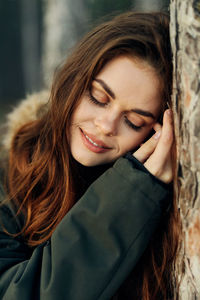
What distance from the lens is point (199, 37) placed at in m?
1.21

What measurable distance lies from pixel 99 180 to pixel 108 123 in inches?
15.0

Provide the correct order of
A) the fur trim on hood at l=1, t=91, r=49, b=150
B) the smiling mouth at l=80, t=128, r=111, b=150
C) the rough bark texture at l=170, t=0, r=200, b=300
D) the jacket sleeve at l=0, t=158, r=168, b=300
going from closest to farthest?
the rough bark texture at l=170, t=0, r=200, b=300
the jacket sleeve at l=0, t=158, r=168, b=300
the smiling mouth at l=80, t=128, r=111, b=150
the fur trim on hood at l=1, t=91, r=49, b=150

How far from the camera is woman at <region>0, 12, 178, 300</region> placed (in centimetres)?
149

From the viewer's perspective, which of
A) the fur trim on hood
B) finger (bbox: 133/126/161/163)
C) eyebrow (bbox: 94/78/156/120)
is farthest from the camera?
the fur trim on hood

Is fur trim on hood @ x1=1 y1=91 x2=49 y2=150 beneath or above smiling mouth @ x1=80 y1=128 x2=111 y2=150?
above

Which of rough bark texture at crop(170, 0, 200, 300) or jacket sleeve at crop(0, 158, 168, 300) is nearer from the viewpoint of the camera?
rough bark texture at crop(170, 0, 200, 300)

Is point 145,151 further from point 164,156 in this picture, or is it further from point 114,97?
point 114,97

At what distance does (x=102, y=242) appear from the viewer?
4.91 ft

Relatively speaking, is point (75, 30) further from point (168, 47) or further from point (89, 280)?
point (89, 280)

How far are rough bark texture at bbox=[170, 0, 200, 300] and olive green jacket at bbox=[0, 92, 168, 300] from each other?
0.15 meters

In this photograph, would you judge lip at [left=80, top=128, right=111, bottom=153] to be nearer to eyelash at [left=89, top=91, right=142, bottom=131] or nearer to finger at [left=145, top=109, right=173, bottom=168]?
eyelash at [left=89, top=91, right=142, bottom=131]

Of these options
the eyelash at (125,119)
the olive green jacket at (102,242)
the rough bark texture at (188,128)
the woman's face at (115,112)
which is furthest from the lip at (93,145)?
the rough bark texture at (188,128)

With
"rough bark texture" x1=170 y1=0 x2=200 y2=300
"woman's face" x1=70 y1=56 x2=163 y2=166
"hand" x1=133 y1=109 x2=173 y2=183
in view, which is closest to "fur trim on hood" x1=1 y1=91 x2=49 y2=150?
"woman's face" x1=70 y1=56 x2=163 y2=166

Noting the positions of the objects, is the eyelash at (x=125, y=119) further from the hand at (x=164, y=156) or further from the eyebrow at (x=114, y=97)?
the hand at (x=164, y=156)
